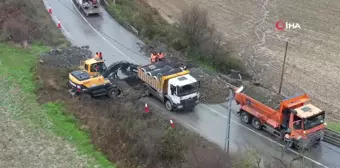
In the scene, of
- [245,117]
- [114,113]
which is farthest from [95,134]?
[245,117]

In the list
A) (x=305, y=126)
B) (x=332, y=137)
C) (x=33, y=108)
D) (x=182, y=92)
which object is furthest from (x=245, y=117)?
(x=33, y=108)

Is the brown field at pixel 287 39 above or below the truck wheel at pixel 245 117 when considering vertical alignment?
below

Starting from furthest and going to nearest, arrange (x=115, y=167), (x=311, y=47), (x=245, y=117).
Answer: (x=311, y=47)
(x=245, y=117)
(x=115, y=167)

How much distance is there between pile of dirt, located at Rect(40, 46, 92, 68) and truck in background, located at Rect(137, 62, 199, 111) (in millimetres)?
6551

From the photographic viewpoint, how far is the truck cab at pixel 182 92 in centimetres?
3100

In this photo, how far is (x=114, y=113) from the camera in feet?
95.6

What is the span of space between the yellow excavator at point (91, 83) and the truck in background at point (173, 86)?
236 cm

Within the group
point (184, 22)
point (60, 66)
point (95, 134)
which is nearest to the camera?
point (95, 134)

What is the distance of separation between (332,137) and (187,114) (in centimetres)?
859

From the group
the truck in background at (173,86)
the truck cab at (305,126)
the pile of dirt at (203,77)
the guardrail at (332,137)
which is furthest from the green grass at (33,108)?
the guardrail at (332,137)

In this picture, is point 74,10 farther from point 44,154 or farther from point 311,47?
point 44,154

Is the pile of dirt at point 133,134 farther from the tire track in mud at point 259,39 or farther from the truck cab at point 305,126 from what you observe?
the tire track in mud at point 259,39

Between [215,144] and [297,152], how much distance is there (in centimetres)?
442

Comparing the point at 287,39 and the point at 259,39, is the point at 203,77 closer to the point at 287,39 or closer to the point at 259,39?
the point at 259,39
